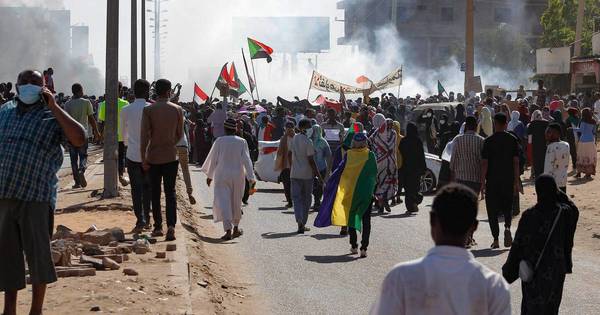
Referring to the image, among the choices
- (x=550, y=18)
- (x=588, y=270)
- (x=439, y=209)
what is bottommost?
(x=588, y=270)

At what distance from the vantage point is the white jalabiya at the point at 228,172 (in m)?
15.0

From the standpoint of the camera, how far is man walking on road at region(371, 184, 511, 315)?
4.44 metres

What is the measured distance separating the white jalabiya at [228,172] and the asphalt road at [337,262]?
0.48 meters

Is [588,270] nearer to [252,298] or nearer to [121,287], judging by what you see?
[252,298]

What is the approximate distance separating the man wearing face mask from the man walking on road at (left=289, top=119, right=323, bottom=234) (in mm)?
8378

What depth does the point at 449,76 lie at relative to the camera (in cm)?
10125

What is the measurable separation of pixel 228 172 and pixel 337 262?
8.13 feet

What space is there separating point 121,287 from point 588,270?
5.11 m

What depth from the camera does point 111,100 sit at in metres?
19.0

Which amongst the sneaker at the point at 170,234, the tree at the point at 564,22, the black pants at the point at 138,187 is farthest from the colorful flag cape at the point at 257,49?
the sneaker at the point at 170,234

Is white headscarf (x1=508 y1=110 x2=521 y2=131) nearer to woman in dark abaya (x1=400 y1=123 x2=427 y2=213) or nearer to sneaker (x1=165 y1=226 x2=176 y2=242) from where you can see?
woman in dark abaya (x1=400 y1=123 x2=427 y2=213)

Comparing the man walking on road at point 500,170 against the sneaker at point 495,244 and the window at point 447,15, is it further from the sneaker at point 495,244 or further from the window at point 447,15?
the window at point 447,15

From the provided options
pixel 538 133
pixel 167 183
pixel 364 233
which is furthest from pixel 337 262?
pixel 538 133

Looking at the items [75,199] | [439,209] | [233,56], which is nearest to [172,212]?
[75,199]
